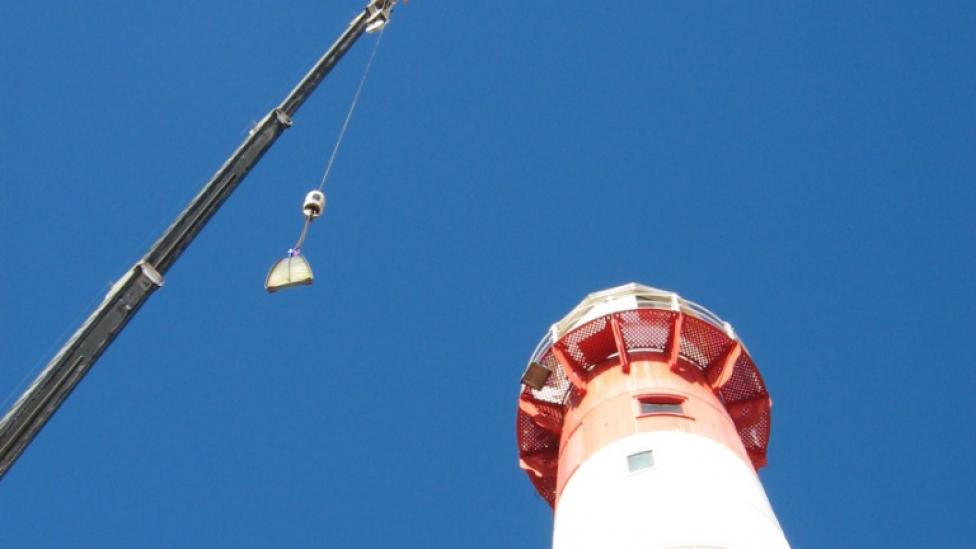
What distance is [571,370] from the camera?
2675cm

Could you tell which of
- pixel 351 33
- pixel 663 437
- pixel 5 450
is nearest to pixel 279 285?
pixel 5 450

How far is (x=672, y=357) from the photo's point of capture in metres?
25.8

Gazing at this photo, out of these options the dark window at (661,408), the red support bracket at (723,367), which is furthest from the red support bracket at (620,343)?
the red support bracket at (723,367)

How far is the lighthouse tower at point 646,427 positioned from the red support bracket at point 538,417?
0.04 metres

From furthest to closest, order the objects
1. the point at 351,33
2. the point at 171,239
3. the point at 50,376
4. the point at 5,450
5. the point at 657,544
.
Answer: the point at 351,33 < the point at 657,544 < the point at 171,239 < the point at 50,376 < the point at 5,450

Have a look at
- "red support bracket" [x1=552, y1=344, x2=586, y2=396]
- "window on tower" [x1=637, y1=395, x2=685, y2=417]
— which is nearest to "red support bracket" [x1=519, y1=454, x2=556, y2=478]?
"red support bracket" [x1=552, y1=344, x2=586, y2=396]

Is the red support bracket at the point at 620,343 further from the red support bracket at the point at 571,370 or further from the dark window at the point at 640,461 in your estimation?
the dark window at the point at 640,461

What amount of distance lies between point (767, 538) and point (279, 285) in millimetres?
11102

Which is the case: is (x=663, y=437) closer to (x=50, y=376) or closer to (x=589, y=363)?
(x=589, y=363)

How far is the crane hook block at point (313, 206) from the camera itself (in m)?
17.2

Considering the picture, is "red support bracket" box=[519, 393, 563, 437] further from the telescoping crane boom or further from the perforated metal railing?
the telescoping crane boom

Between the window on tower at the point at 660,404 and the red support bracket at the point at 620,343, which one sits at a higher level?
the red support bracket at the point at 620,343

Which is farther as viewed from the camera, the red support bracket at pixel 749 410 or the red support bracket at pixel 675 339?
the red support bracket at pixel 749 410

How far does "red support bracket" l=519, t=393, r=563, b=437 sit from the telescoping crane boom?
13.3 metres
